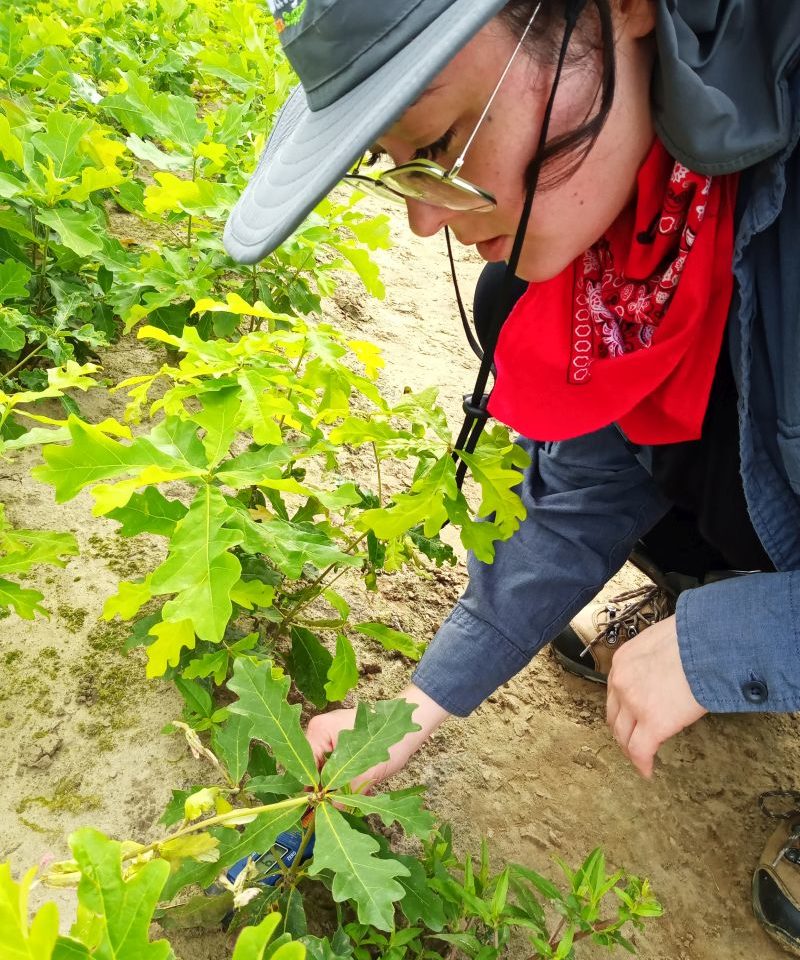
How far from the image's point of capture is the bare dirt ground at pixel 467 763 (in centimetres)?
169

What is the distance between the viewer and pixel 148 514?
4.52 feet

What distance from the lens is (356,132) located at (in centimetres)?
102

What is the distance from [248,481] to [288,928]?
2.51ft

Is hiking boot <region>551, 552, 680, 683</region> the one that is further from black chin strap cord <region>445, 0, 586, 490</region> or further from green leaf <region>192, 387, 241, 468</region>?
green leaf <region>192, 387, 241, 468</region>

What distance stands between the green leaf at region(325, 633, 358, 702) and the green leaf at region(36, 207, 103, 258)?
114cm

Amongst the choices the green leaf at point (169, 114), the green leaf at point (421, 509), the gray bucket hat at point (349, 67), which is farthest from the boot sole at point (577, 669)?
the green leaf at point (169, 114)

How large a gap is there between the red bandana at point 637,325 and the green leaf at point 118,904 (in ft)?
4.08

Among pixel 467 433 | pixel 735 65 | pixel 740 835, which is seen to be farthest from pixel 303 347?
pixel 740 835

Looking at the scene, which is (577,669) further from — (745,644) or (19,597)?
(19,597)

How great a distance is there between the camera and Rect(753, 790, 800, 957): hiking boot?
1.88m

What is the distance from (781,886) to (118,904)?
1.69 meters

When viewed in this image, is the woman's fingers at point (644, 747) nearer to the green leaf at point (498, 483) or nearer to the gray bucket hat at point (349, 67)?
the green leaf at point (498, 483)

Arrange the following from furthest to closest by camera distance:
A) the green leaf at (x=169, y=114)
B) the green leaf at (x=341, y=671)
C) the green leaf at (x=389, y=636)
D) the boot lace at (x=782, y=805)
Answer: the green leaf at (x=169, y=114)
the boot lace at (x=782, y=805)
the green leaf at (x=389, y=636)
the green leaf at (x=341, y=671)

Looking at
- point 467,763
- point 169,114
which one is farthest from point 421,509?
point 169,114
